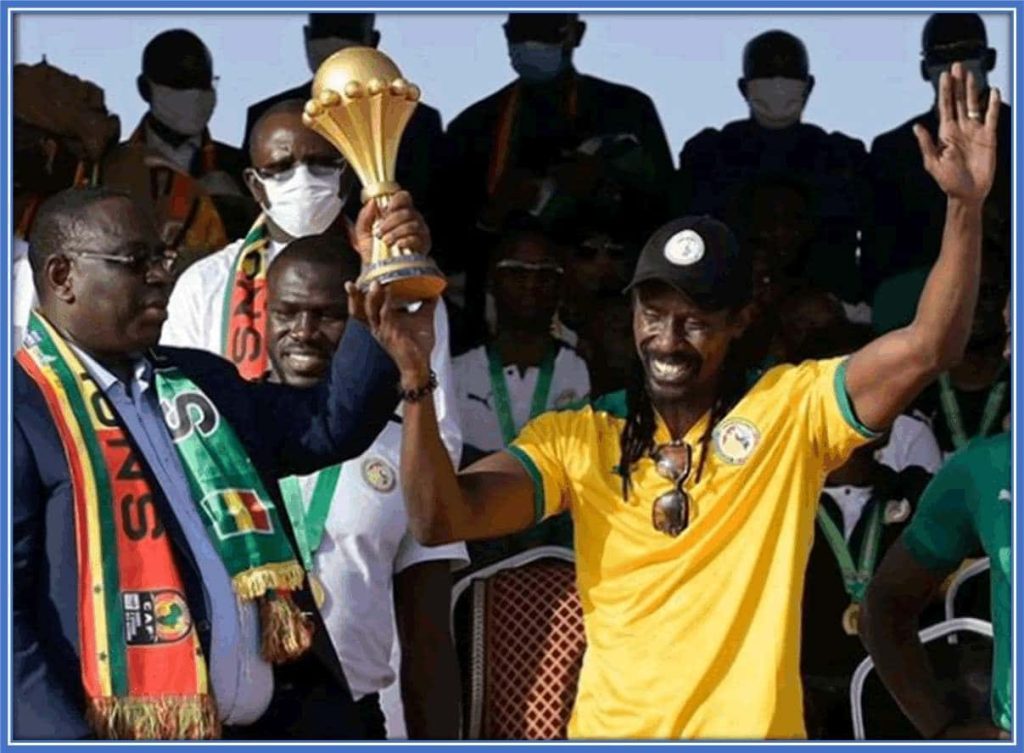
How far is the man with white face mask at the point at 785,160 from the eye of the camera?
891cm

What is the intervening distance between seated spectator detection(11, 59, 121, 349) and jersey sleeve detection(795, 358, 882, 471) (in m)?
3.10

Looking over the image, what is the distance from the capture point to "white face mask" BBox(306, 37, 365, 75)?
29.3 feet

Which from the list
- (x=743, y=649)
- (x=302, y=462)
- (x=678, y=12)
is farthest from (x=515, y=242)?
(x=743, y=649)

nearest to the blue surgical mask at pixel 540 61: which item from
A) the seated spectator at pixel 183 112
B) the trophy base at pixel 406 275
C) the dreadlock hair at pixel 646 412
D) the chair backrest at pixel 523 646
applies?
the seated spectator at pixel 183 112

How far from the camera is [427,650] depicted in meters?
7.31

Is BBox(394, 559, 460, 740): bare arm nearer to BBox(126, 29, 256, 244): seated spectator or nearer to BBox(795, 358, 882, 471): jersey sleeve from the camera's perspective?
BBox(795, 358, 882, 471): jersey sleeve

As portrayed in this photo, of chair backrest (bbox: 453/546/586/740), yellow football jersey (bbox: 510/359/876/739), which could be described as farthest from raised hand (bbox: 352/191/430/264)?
chair backrest (bbox: 453/546/586/740)

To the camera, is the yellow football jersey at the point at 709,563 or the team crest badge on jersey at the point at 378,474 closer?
the yellow football jersey at the point at 709,563

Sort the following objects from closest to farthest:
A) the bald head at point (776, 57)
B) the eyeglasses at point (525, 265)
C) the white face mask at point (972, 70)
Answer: the eyeglasses at point (525, 265) < the white face mask at point (972, 70) < the bald head at point (776, 57)

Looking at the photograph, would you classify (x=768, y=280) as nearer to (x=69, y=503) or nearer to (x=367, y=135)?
(x=367, y=135)

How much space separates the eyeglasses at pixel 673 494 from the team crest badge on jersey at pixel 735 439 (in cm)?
8

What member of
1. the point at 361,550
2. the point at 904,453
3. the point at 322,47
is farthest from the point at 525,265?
the point at 361,550

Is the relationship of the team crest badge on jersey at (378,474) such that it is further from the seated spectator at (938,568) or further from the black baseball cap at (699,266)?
the seated spectator at (938,568)

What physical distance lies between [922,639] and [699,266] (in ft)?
5.10
